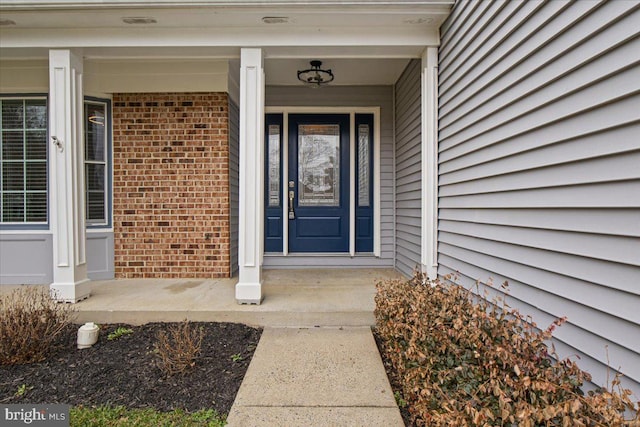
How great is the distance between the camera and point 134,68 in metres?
4.27

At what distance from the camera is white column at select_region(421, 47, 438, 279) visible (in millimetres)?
3404

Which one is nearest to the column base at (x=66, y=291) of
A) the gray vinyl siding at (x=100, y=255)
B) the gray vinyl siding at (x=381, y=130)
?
the gray vinyl siding at (x=100, y=255)

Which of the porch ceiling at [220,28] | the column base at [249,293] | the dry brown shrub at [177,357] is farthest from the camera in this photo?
the column base at [249,293]

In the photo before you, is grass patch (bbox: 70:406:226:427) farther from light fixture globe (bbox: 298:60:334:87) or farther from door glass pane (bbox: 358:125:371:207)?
light fixture globe (bbox: 298:60:334:87)

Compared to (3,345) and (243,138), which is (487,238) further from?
(3,345)

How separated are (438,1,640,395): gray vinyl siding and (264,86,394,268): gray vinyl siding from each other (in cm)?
220

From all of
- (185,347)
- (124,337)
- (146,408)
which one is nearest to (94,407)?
(146,408)

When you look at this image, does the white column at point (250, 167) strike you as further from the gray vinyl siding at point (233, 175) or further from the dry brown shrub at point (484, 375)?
the dry brown shrub at point (484, 375)

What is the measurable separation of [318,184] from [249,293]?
2.23m

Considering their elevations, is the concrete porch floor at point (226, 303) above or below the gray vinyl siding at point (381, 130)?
below

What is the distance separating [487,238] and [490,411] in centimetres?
142

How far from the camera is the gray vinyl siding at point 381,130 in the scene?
198 inches

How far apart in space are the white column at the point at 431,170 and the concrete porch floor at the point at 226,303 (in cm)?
73

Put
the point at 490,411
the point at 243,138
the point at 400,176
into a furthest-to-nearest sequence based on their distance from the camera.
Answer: the point at 400,176, the point at 243,138, the point at 490,411
